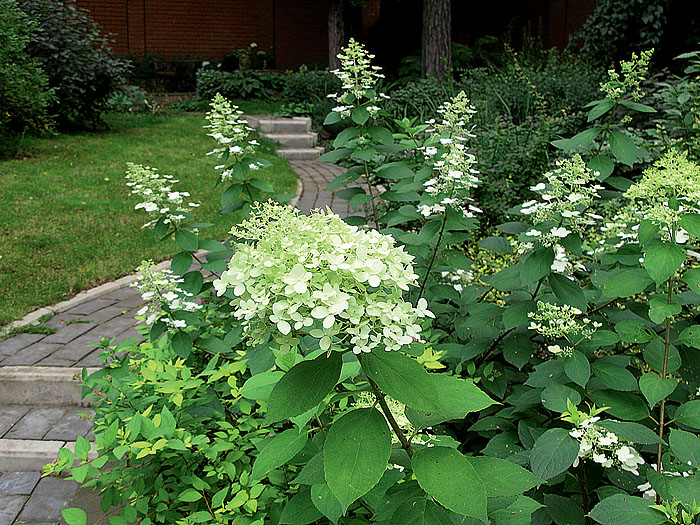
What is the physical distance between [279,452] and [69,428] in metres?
2.39

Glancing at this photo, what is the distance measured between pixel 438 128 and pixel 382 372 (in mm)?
2108

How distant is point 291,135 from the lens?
1027 cm

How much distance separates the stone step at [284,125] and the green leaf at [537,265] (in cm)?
899

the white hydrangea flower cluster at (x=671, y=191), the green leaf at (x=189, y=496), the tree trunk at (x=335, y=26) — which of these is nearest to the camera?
the white hydrangea flower cluster at (x=671, y=191)

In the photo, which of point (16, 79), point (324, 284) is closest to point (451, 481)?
point (324, 284)

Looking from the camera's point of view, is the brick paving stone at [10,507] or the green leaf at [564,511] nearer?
the green leaf at [564,511]

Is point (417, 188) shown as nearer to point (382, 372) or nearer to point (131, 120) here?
Result: point (382, 372)

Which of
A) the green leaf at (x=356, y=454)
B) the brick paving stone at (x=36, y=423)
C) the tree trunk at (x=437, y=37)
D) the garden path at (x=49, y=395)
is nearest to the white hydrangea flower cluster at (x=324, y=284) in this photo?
the green leaf at (x=356, y=454)

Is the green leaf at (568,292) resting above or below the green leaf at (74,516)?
above

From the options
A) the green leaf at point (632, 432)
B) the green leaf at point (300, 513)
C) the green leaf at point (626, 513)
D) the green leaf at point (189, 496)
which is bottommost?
the green leaf at point (189, 496)

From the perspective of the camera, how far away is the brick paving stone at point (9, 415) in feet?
10.5

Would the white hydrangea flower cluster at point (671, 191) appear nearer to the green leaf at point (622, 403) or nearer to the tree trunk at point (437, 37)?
the green leaf at point (622, 403)

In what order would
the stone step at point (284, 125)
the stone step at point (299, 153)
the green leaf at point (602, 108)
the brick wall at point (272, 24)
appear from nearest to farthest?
the green leaf at point (602, 108) → the stone step at point (299, 153) → the stone step at point (284, 125) → the brick wall at point (272, 24)

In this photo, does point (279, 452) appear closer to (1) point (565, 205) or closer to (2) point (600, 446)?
(2) point (600, 446)
